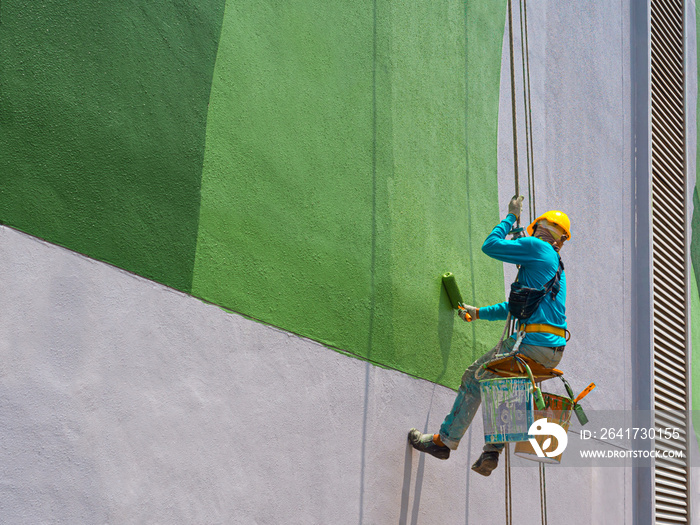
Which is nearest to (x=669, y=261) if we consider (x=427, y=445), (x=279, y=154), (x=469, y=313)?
(x=469, y=313)

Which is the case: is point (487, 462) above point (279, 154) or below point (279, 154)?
below

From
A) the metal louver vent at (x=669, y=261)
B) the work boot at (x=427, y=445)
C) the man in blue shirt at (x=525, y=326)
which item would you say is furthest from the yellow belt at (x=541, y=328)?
the metal louver vent at (x=669, y=261)

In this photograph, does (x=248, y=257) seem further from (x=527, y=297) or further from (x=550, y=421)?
(x=550, y=421)

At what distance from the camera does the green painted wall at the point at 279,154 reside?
11.9 ft

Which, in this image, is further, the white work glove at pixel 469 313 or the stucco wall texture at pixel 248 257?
the white work glove at pixel 469 313

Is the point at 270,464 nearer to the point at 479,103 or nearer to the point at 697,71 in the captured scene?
the point at 479,103

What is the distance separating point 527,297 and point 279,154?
181cm

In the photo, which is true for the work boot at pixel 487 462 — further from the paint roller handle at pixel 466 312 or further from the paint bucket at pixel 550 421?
the paint roller handle at pixel 466 312

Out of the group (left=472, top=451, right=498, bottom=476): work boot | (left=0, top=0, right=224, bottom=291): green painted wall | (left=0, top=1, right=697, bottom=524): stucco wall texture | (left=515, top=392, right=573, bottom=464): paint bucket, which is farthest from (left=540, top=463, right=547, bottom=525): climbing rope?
(left=0, top=0, right=224, bottom=291): green painted wall

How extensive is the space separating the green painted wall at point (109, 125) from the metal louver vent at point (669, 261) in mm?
6751

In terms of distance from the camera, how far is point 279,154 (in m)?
4.77

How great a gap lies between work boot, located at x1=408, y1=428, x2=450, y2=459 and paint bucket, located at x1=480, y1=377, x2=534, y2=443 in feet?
1.67

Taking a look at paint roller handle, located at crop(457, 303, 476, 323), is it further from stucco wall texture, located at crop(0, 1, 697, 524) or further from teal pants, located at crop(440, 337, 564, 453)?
teal pants, located at crop(440, 337, 564, 453)

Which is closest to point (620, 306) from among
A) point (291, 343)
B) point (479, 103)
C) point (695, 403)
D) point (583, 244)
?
point (583, 244)
